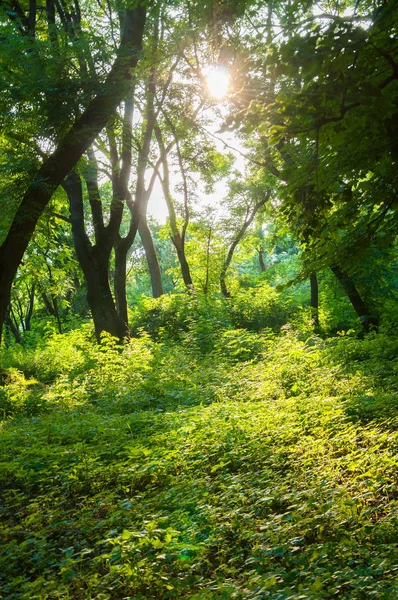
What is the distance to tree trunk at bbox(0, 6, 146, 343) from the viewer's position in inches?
384

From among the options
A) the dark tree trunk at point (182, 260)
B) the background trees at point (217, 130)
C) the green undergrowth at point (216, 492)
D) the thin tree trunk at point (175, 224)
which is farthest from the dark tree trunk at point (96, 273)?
the dark tree trunk at point (182, 260)

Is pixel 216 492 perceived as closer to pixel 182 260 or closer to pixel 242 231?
pixel 182 260

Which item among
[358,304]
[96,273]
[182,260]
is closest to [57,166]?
[96,273]

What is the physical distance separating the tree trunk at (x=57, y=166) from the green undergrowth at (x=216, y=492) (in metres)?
3.18

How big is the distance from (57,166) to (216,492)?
25.7 ft

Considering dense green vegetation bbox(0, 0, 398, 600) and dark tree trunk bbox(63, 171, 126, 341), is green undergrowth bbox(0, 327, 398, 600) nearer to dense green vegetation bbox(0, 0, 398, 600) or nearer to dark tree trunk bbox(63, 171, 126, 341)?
dense green vegetation bbox(0, 0, 398, 600)

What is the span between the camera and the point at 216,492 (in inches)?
180

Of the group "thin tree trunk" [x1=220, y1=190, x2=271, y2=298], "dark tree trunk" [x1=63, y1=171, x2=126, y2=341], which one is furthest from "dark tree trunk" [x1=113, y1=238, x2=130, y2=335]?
"thin tree trunk" [x1=220, y1=190, x2=271, y2=298]

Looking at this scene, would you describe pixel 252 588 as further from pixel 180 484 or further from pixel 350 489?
pixel 180 484

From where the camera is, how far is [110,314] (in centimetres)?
1548

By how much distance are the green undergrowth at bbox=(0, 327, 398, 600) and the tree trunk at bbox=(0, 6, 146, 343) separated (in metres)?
3.18

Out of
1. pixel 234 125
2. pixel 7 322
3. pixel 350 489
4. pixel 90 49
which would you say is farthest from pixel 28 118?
pixel 7 322

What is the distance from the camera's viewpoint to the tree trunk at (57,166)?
9759 mm

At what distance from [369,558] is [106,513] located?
2.46 m
